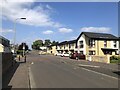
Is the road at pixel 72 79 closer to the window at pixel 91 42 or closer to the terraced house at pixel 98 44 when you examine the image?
the terraced house at pixel 98 44

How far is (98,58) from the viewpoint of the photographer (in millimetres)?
51219

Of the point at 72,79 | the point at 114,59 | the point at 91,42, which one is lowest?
the point at 72,79

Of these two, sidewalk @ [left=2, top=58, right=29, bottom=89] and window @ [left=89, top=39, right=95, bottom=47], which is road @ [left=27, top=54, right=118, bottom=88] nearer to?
sidewalk @ [left=2, top=58, right=29, bottom=89]

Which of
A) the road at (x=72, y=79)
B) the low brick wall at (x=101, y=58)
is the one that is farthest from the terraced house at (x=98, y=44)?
the road at (x=72, y=79)

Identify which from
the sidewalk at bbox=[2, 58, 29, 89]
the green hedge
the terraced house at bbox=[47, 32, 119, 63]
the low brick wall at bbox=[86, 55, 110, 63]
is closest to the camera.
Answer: the sidewalk at bbox=[2, 58, 29, 89]

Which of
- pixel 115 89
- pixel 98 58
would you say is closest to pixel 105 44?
pixel 98 58

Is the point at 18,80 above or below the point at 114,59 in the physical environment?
below

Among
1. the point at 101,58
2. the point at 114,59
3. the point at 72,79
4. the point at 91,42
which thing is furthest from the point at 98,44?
the point at 72,79

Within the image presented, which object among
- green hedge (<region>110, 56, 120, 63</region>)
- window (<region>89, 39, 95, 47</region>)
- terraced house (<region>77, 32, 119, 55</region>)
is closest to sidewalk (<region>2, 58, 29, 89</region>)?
green hedge (<region>110, 56, 120, 63</region>)

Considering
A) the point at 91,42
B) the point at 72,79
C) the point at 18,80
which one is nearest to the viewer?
the point at 18,80

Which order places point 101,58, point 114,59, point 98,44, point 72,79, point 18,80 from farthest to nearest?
point 98,44, point 101,58, point 114,59, point 72,79, point 18,80

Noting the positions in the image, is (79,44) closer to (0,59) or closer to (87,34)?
(87,34)

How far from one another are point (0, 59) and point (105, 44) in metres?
56.7

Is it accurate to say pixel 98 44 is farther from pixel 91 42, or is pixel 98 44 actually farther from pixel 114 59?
pixel 114 59
